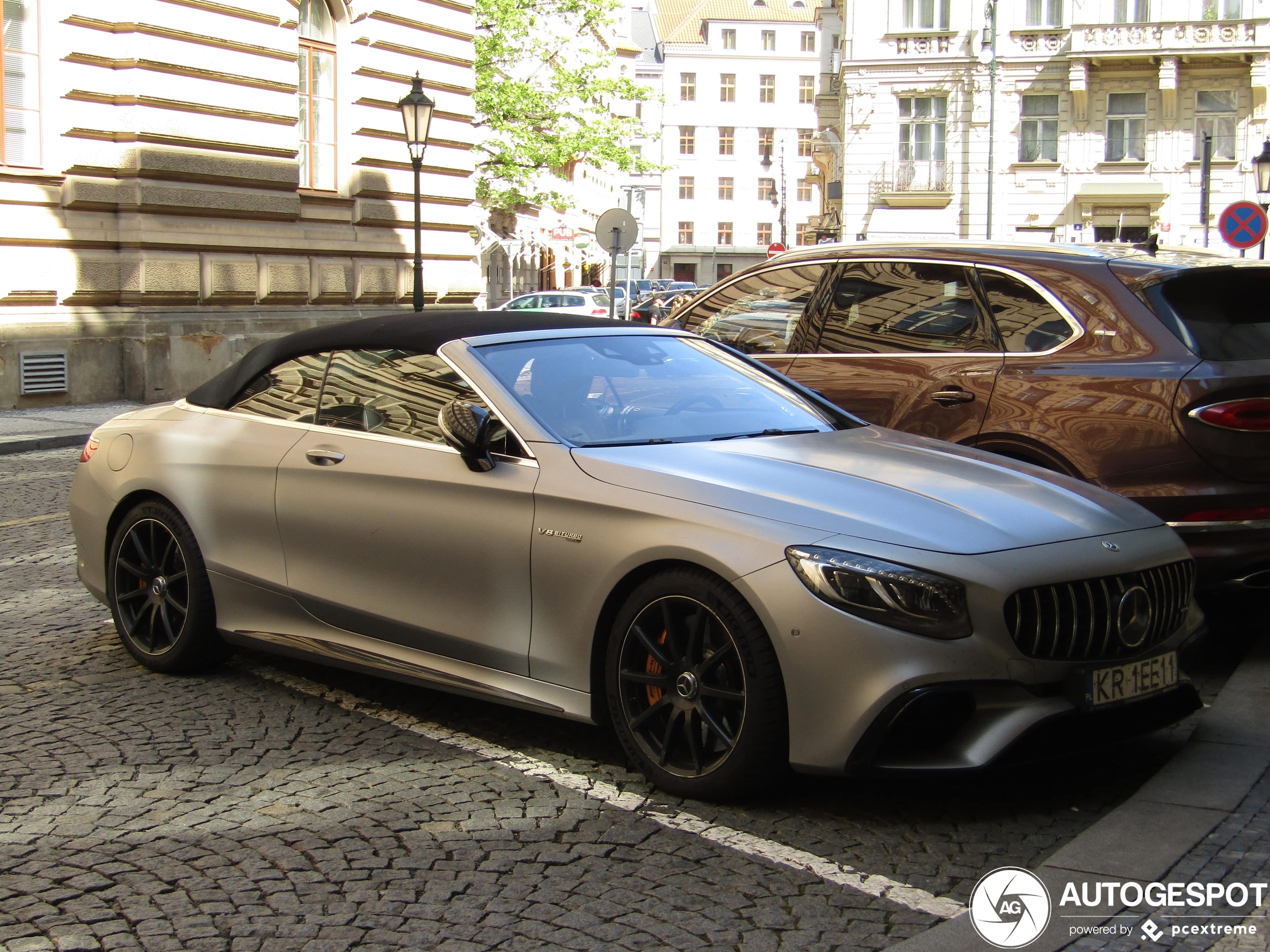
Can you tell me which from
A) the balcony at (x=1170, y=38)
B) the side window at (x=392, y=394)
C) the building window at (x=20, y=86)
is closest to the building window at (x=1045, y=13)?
the balcony at (x=1170, y=38)

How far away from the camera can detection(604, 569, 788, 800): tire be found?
3.94 meters

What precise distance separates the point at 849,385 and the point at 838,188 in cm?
4857

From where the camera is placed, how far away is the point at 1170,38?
47594mm

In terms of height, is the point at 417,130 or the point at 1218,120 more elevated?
the point at 1218,120

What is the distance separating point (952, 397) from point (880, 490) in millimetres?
2313

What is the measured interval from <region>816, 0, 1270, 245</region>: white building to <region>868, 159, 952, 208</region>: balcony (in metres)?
0.05

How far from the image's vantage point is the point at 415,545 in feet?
15.8

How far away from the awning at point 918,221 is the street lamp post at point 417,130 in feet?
104

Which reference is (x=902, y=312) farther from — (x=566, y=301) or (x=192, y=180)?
(x=566, y=301)

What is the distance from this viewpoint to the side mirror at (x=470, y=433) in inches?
182

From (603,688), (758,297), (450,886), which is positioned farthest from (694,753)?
(758,297)

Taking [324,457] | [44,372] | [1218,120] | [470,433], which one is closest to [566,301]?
[44,372]

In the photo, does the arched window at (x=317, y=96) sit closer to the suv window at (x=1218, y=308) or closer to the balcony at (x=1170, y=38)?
the suv window at (x=1218, y=308)

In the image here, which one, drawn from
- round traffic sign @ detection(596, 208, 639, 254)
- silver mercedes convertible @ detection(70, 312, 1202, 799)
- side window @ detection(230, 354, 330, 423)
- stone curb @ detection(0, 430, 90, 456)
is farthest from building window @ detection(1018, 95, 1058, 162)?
side window @ detection(230, 354, 330, 423)
